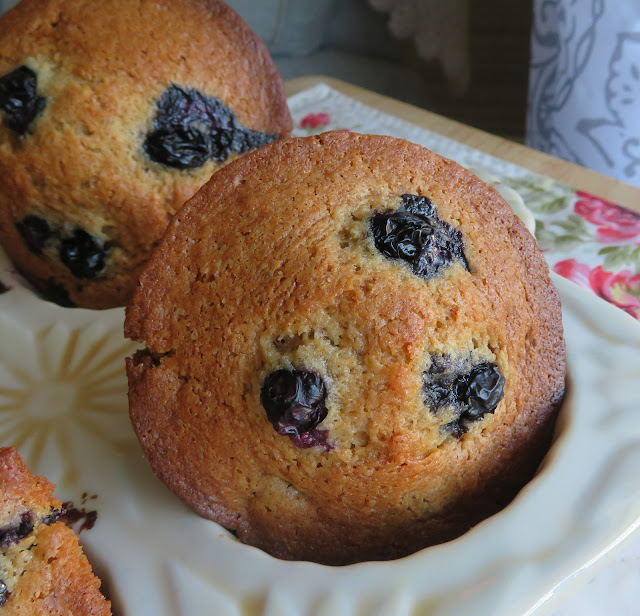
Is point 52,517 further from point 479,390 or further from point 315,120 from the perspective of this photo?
point 315,120

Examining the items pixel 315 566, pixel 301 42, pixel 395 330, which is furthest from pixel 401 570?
pixel 301 42

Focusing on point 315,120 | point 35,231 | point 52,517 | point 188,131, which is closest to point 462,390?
point 52,517

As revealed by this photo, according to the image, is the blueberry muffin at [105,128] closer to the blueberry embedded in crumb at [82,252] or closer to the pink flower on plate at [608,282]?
the blueberry embedded in crumb at [82,252]

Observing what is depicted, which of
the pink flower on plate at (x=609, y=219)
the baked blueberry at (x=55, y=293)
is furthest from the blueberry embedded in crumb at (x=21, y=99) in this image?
the pink flower on plate at (x=609, y=219)

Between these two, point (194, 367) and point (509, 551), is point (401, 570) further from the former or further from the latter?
point (194, 367)

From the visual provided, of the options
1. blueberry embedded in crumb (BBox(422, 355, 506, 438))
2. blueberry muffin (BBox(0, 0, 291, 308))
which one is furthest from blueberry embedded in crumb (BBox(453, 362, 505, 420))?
blueberry muffin (BBox(0, 0, 291, 308))
